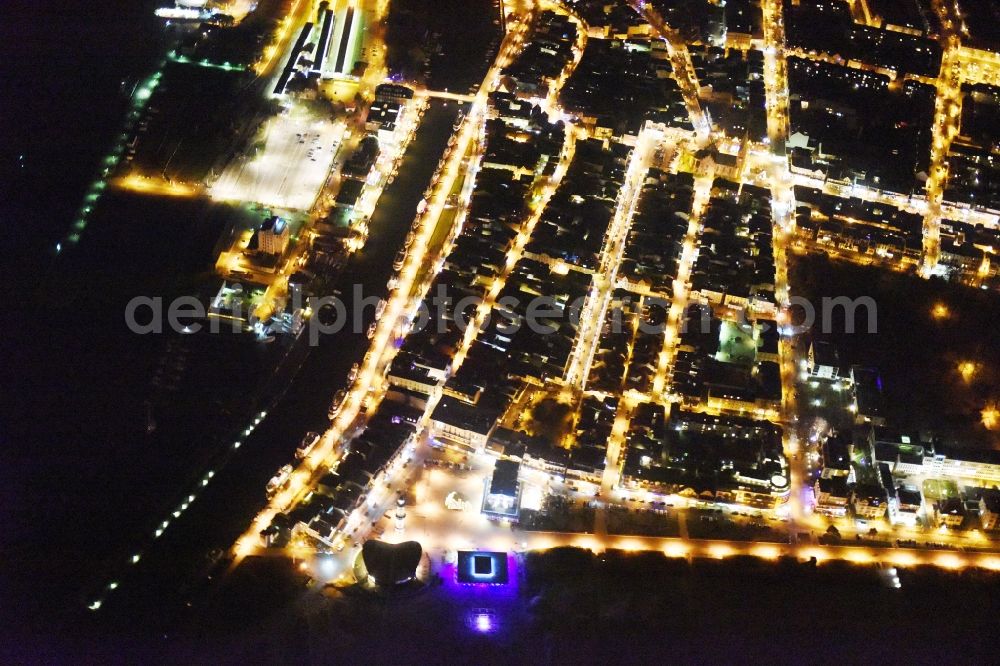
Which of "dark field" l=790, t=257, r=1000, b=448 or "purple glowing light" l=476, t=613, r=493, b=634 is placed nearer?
"purple glowing light" l=476, t=613, r=493, b=634

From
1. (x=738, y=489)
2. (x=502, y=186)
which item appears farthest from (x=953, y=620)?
(x=502, y=186)

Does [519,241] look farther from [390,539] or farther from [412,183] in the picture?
[390,539]

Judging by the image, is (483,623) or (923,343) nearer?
(483,623)

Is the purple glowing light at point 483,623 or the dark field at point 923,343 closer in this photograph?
the purple glowing light at point 483,623

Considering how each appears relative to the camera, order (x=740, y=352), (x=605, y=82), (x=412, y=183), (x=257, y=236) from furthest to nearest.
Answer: (x=605, y=82) → (x=412, y=183) → (x=257, y=236) → (x=740, y=352)

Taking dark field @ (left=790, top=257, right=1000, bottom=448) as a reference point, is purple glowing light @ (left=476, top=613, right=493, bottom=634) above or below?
below

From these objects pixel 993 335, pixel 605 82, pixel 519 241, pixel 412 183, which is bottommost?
pixel 993 335

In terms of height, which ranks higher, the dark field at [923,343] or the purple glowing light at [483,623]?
the dark field at [923,343]

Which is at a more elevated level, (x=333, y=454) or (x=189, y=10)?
(x=189, y=10)

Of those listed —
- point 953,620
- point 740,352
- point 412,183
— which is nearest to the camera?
point 953,620

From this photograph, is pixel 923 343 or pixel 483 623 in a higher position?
pixel 923 343

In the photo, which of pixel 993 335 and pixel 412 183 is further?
pixel 412 183
